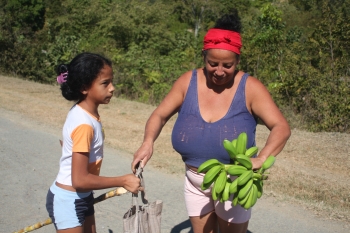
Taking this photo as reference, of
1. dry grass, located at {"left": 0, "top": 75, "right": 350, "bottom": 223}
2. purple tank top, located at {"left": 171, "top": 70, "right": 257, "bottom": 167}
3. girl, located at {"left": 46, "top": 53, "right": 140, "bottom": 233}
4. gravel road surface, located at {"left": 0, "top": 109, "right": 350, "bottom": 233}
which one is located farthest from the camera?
dry grass, located at {"left": 0, "top": 75, "right": 350, "bottom": 223}

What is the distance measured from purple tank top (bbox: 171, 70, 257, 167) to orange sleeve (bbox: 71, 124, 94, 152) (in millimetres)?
565

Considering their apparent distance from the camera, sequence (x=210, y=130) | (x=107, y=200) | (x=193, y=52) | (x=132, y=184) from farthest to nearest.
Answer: (x=193, y=52) → (x=107, y=200) → (x=210, y=130) → (x=132, y=184)

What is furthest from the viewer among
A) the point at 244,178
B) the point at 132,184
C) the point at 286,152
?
the point at 286,152

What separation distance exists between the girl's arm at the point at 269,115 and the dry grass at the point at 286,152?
2.39 m

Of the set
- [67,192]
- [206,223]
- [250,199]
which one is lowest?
[206,223]

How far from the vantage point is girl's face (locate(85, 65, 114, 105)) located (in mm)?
2787

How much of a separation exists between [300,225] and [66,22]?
78.6 ft

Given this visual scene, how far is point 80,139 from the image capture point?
8.59 feet

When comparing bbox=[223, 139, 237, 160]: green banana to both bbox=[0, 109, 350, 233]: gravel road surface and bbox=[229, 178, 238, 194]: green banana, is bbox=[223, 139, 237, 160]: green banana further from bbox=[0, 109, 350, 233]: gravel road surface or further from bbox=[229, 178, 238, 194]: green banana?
bbox=[0, 109, 350, 233]: gravel road surface

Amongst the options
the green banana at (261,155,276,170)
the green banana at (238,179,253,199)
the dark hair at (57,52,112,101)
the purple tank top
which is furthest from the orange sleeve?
the green banana at (261,155,276,170)

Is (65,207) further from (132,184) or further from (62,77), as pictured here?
(62,77)

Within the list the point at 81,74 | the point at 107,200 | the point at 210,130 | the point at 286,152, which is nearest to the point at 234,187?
the point at 210,130

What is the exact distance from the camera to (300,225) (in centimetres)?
461

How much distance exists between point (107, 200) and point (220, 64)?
296cm
